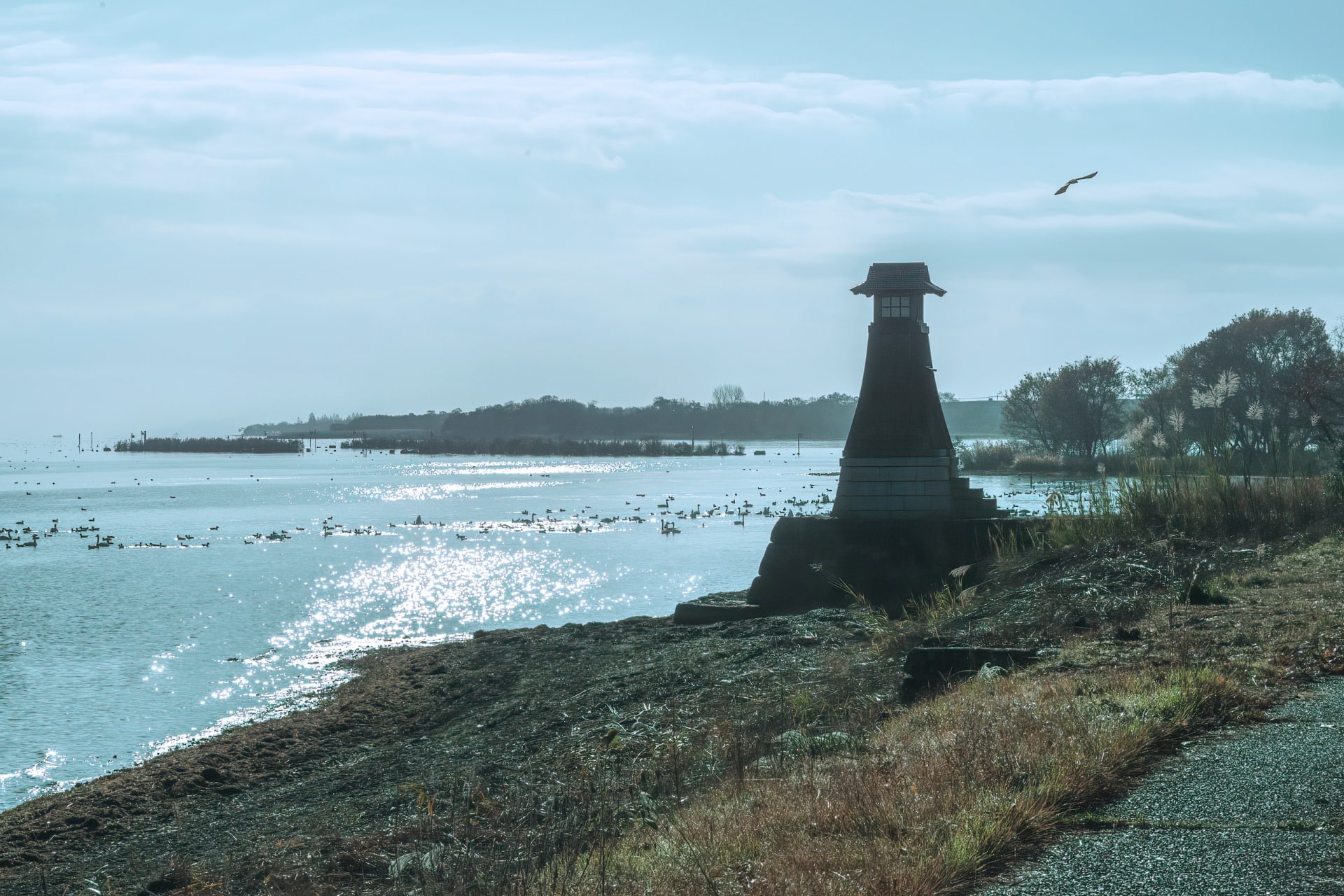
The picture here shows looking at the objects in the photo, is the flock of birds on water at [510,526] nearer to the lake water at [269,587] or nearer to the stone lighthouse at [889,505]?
the lake water at [269,587]

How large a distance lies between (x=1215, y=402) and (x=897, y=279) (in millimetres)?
7162

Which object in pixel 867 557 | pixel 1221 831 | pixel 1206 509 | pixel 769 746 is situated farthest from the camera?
pixel 867 557

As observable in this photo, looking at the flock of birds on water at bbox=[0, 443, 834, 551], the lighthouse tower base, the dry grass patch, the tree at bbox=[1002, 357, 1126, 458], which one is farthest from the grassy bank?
the tree at bbox=[1002, 357, 1126, 458]

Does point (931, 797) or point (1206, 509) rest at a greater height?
point (1206, 509)

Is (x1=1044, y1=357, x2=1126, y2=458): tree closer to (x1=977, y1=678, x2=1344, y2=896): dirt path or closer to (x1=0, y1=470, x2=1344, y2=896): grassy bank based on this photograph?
(x1=0, y1=470, x2=1344, y2=896): grassy bank

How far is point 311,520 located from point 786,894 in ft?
231

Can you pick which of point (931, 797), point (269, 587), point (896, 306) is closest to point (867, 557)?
point (896, 306)

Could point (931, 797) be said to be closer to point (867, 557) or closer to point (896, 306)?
point (867, 557)

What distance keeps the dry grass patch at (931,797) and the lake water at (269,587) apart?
44.3 ft

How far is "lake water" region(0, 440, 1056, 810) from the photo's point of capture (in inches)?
856

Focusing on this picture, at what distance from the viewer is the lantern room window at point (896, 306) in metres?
24.5

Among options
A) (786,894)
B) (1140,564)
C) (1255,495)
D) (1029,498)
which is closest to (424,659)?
(1140,564)

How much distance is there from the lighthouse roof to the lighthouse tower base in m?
5.29

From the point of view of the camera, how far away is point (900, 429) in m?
24.0
